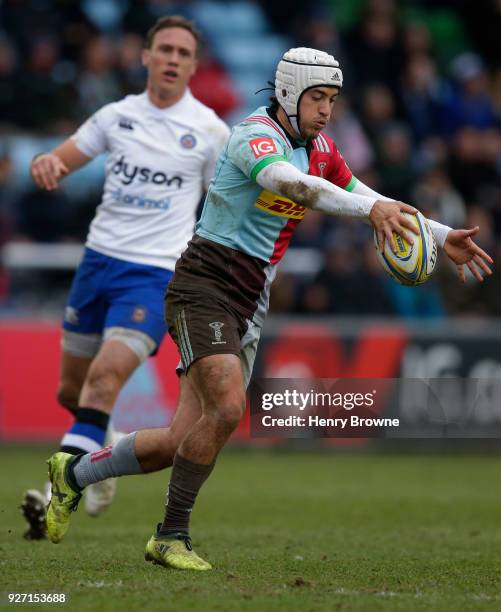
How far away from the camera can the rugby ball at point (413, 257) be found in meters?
6.10

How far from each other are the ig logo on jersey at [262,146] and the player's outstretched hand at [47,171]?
2.08 metres

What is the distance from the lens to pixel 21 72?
1628 centimetres

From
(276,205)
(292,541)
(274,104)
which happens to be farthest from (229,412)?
(292,541)

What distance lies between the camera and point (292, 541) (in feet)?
26.4

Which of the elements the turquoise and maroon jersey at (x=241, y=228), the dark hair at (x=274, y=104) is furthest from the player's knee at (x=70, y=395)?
the dark hair at (x=274, y=104)

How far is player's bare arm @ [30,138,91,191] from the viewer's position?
26.2 feet

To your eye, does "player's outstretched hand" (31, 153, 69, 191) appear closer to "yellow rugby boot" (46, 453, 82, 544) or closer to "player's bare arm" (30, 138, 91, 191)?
"player's bare arm" (30, 138, 91, 191)

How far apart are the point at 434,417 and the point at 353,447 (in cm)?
143

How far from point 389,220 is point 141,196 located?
2.90 metres

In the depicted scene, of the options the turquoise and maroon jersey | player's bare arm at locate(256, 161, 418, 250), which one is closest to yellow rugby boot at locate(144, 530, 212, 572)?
the turquoise and maroon jersey

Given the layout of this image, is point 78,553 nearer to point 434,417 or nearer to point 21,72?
point 434,417

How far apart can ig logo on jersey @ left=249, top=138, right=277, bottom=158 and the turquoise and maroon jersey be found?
9 cm

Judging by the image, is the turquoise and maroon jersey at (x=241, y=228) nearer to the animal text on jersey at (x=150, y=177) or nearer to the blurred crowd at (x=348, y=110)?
the animal text on jersey at (x=150, y=177)

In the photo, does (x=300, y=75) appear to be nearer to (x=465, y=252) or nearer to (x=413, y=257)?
(x=413, y=257)
